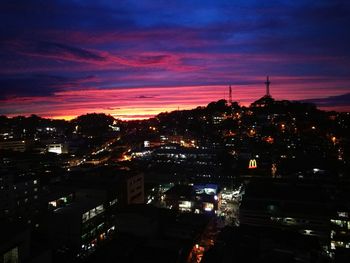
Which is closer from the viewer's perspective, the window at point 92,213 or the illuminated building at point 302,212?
the illuminated building at point 302,212

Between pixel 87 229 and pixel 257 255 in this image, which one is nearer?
pixel 257 255

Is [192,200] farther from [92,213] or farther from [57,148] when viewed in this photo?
[57,148]

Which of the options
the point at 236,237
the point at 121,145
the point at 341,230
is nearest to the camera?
the point at 236,237

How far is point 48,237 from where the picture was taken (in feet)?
47.6

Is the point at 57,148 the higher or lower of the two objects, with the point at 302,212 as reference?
higher

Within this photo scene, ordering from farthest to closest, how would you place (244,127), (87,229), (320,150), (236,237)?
(244,127) → (320,150) → (87,229) → (236,237)

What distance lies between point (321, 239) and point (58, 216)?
12.3 meters

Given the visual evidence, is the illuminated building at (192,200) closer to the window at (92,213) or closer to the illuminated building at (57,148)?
the window at (92,213)

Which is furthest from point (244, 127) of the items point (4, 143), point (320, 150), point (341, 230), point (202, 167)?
point (341, 230)

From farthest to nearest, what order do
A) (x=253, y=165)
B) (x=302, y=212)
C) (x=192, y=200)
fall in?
1. (x=253, y=165)
2. (x=192, y=200)
3. (x=302, y=212)

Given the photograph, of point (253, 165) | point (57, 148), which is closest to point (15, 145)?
point (57, 148)

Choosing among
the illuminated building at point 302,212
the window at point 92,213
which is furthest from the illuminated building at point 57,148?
the illuminated building at point 302,212

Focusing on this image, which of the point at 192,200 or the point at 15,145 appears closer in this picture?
the point at 192,200

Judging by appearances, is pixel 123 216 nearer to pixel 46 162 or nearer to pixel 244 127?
pixel 46 162
